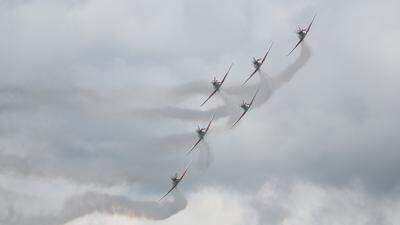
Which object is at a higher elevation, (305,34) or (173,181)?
(305,34)

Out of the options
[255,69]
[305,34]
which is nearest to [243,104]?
[255,69]

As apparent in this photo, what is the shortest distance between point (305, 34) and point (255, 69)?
41.7 feet

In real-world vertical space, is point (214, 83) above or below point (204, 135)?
above

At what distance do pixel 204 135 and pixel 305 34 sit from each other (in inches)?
1173

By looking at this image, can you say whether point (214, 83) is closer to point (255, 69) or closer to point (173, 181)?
point (255, 69)

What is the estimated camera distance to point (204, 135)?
137125 millimetres

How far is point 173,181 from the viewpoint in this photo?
138 m

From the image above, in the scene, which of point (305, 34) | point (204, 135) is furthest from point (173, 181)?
point (305, 34)

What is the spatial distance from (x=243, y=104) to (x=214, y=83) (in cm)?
881

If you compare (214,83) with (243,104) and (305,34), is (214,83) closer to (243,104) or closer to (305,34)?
(243,104)

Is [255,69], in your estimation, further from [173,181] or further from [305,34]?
[173,181]

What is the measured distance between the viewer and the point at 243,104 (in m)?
143

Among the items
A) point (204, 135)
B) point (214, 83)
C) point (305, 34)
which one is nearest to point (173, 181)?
point (204, 135)

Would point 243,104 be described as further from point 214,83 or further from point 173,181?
point 173,181
